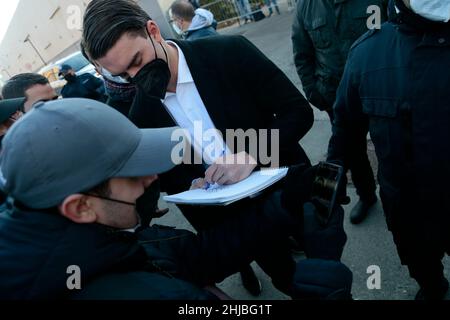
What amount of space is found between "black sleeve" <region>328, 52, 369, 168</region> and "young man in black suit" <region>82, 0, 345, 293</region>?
14 cm

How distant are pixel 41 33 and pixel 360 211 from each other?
2618 cm

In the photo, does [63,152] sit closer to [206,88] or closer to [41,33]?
[206,88]

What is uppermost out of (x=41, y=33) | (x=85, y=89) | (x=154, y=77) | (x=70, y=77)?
(x=154, y=77)

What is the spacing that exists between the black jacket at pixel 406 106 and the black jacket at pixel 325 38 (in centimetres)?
83

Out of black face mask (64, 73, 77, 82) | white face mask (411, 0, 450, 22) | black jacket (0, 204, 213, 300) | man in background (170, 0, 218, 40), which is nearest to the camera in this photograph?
black jacket (0, 204, 213, 300)

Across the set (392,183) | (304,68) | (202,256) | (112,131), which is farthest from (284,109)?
(304,68)

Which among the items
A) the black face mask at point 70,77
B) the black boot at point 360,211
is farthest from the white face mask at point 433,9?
the black face mask at point 70,77

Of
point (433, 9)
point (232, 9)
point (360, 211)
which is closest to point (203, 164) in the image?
point (433, 9)

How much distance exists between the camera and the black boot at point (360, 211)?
276 centimetres

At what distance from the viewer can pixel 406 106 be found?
137 centimetres

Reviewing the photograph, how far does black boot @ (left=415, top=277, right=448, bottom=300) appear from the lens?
191cm

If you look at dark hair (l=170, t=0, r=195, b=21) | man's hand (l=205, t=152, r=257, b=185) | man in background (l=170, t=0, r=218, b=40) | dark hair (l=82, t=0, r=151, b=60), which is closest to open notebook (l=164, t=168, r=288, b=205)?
man's hand (l=205, t=152, r=257, b=185)

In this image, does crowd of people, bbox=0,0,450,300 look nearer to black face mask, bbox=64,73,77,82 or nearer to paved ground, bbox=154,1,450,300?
paved ground, bbox=154,1,450,300

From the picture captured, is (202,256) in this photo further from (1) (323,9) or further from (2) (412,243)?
(1) (323,9)
